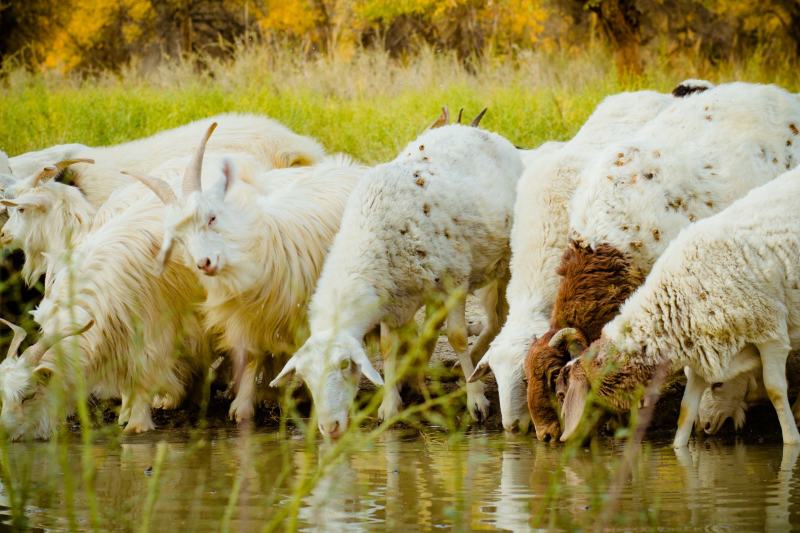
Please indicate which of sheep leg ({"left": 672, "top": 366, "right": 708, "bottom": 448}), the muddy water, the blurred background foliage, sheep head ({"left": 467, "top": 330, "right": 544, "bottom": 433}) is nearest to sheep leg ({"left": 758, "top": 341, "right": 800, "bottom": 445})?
the muddy water

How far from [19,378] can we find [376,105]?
768cm

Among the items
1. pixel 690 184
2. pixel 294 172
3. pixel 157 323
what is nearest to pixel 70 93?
pixel 294 172

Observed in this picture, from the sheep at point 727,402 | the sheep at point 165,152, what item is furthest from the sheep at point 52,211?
the sheep at point 727,402

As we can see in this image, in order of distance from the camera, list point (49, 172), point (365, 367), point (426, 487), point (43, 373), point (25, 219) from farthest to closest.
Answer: point (49, 172) → point (25, 219) → point (43, 373) → point (365, 367) → point (426, 487)

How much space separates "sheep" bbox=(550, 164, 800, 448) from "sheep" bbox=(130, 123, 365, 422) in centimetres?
200

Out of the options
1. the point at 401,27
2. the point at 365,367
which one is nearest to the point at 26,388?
the point at 365,367

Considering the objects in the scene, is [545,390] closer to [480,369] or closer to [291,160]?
[480,369]

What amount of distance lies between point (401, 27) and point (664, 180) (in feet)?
61.6

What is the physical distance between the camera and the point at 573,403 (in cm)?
635

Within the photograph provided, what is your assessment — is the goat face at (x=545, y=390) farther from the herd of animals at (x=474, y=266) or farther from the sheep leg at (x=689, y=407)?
the sheep leg at (x=689, y=407)

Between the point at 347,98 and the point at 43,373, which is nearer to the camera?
the point at 43,373

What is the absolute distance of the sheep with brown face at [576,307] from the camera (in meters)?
6.59

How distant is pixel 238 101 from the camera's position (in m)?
14.7

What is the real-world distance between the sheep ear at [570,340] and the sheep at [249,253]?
61.4 inches
